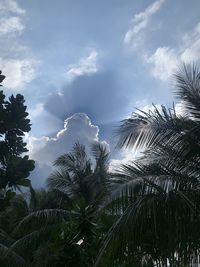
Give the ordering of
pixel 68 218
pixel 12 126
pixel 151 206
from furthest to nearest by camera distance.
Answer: pixel 12 126, pixel 68 218, pixel 151 206

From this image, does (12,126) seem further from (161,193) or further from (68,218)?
(161,193)

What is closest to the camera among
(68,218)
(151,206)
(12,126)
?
(151,206)

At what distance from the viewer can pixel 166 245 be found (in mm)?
7094

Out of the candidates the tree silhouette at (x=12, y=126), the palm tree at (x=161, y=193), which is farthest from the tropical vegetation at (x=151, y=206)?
the tree silhouette at (x=12, y=126)

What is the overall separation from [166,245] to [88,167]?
13637mm

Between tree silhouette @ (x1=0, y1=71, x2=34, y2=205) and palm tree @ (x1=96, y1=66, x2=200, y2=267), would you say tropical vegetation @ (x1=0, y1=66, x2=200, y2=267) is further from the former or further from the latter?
tree silhouette @ (x1=0, y1=71, x2=34, y2=205)

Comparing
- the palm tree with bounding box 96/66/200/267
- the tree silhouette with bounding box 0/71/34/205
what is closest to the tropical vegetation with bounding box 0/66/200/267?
the palm tree with bounding box 96/66/200/267

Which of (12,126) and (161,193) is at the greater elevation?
(12,126)

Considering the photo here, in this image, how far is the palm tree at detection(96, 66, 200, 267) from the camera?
700cm

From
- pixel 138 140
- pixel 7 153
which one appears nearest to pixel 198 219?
pixel 138 140

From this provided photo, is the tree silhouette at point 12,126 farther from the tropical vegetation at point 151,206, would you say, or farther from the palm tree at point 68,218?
the tropical vegetation at point 151,206

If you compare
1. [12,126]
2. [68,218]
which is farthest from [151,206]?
[12,126]

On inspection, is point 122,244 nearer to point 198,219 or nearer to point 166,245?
point 166,245

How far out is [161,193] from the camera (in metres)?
7.46
